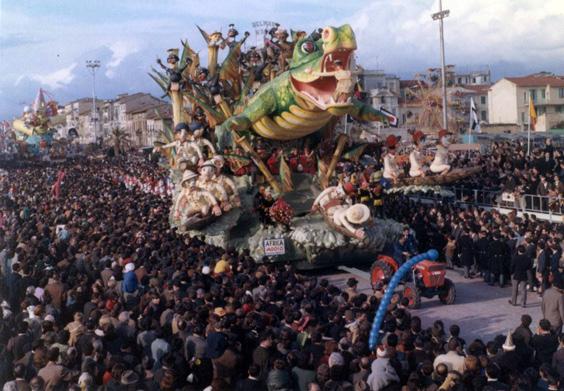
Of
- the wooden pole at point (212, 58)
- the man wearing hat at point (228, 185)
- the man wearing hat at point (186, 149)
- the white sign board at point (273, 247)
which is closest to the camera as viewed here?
the white sign board at point (273, 247)

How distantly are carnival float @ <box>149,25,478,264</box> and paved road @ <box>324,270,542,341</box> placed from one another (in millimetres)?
1672

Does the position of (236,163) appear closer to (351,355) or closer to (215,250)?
(215,250)

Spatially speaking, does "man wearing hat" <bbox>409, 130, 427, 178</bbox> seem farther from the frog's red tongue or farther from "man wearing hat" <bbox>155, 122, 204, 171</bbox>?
"man wearing hat" <bbox>155, 122, 204, 171</bbox>

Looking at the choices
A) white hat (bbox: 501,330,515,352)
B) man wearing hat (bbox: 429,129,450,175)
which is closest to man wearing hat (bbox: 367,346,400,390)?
white hat (bbox: 501,330,515,352)

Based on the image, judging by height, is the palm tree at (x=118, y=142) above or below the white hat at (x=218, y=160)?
above

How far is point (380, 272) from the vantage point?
13.4 metres

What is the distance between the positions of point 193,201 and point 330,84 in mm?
4201

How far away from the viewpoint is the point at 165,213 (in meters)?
19.9

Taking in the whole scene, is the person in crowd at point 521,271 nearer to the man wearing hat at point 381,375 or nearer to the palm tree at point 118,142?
the man wearing hat at point 381,375

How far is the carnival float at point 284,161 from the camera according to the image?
48.3 ft

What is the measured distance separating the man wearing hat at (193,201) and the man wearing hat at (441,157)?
25.0 feet

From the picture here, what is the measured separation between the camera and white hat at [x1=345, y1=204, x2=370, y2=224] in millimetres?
14648

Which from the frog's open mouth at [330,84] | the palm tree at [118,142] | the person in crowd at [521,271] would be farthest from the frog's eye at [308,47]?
the palm tree at [118,142]

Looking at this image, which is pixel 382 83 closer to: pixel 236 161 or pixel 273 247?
pixel 236 161
